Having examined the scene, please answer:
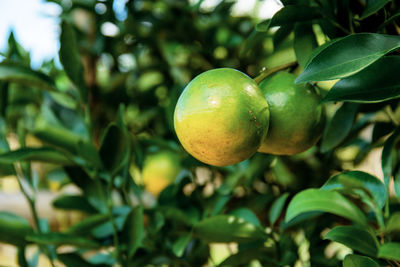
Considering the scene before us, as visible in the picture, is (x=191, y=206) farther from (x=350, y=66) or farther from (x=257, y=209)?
(x=350, y=66)

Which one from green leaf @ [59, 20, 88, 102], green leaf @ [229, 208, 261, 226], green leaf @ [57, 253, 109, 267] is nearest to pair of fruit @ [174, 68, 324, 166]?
green leaf @ [229, 208, 261, 226]

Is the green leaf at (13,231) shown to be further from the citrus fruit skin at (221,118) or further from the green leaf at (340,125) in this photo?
the green leaf at (340,125)

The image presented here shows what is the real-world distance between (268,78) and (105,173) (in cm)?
40

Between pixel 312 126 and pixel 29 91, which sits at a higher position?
pixel 312 126

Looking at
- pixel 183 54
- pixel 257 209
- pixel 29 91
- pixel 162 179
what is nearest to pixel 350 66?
pixel 257 209

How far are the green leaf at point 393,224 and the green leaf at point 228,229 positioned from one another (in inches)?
8.6

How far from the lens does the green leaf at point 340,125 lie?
23.4 inches

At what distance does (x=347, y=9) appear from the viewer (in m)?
0.51

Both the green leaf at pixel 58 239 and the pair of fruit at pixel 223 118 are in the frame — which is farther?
the green leaf at pixel 58 239

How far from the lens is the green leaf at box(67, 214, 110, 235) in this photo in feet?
2.43

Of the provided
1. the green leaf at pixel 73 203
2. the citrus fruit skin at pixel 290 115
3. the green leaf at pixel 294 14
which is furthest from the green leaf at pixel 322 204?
the green leaf at pixel 73 203

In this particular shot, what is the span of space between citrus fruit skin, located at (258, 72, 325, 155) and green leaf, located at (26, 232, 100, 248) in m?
0.42

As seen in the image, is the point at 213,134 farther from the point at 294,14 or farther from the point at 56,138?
the point at 56,138

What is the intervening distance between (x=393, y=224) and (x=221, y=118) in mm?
240
